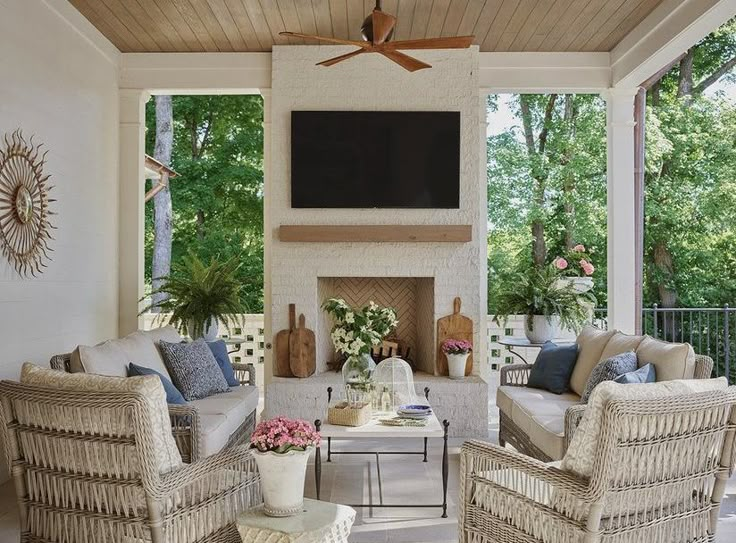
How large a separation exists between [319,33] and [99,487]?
4454 millimetres

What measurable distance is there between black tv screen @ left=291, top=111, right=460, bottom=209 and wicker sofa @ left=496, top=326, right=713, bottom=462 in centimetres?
185

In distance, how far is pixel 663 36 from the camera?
5.33 m

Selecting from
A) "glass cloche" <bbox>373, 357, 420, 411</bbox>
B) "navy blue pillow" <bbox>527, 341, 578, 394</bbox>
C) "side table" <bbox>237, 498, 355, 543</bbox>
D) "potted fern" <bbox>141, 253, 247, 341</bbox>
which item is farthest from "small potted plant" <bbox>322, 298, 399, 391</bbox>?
"potted fern" <bbox>141, 253, 247, 341</bbox>

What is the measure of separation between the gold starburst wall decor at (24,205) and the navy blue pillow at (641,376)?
3515 mm

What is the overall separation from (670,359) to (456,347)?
7.79 feet

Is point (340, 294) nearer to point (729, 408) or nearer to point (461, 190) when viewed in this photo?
point (461, 190)

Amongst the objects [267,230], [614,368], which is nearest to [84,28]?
[267,230]

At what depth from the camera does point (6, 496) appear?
13.6 ft

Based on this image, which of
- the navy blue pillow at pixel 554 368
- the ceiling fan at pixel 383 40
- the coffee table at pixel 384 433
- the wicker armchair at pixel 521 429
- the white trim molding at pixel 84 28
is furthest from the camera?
the white trim molding at pixel 84 28

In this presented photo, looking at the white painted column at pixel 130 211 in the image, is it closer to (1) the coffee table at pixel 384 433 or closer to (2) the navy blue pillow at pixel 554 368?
(1) the coffee table at pixel 384 433

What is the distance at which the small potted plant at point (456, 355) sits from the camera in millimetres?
6016

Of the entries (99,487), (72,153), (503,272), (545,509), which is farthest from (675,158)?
(99,487)

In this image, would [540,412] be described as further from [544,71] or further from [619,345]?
[544,71]

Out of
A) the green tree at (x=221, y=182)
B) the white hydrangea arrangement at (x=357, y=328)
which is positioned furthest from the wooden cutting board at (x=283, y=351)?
the green tree at (x=221, y=182)
